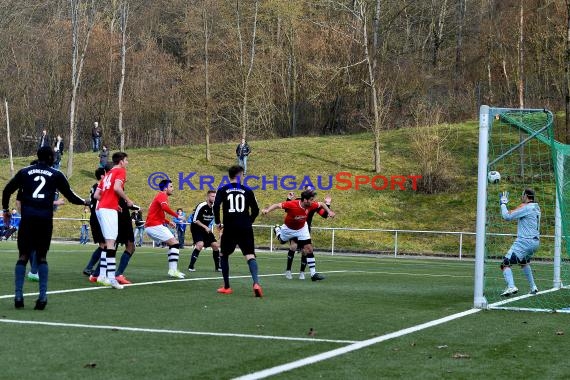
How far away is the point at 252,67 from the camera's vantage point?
6041cm

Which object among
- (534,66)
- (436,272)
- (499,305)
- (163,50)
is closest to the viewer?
(499,305)

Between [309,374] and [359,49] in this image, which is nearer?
[309,374]

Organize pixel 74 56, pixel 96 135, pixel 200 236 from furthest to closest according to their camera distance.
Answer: pixel 96 135, pixel 74 56, pixel 200 236

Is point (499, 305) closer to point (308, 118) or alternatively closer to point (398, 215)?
point (398, 215)

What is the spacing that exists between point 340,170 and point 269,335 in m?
39.3

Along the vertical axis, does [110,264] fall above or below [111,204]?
below

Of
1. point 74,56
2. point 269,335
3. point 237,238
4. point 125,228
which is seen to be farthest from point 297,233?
point 74,56

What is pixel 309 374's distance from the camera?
736 centimetres

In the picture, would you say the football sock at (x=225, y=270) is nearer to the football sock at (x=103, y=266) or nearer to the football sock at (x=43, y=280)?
the football sock at (x=103, y=266)

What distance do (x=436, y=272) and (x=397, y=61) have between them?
134 ft

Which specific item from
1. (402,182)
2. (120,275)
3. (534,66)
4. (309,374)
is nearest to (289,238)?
(120,275)

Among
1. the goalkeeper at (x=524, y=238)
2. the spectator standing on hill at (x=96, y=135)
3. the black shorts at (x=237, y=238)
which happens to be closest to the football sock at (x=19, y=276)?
the black shorts at (x=237, y=238)

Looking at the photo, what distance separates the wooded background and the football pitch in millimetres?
38950

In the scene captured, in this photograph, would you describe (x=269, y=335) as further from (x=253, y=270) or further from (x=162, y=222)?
(x=162, y=222)
